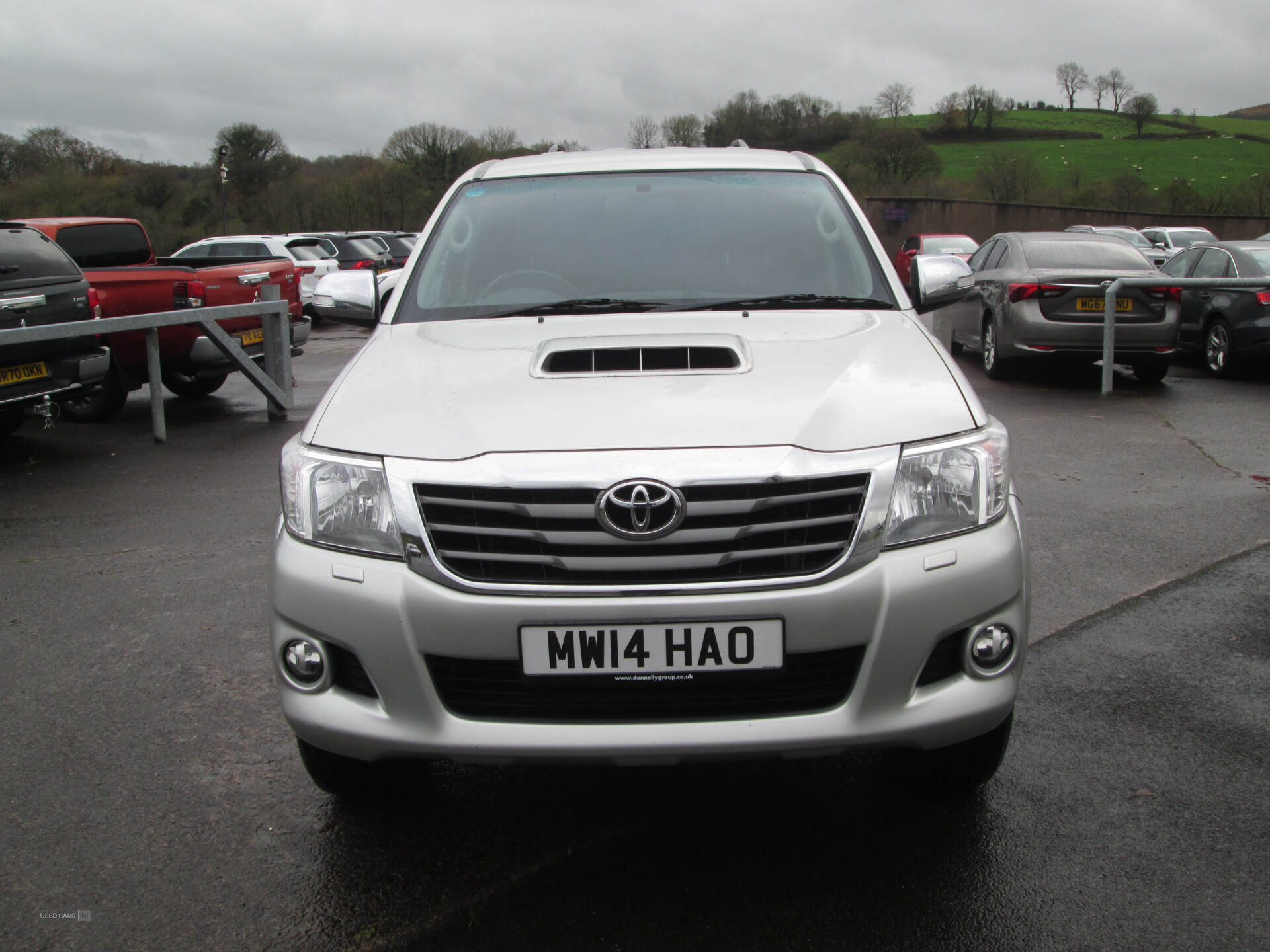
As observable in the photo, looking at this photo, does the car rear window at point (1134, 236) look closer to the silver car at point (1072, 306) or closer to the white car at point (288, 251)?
the silver car at point (1072, 306)

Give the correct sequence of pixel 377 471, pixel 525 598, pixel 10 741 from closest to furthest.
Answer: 1. pixel 525 598
2. pixel 377 471
3. pixel 10 741

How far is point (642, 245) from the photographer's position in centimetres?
357

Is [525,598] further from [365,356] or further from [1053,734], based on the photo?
[1053,734]

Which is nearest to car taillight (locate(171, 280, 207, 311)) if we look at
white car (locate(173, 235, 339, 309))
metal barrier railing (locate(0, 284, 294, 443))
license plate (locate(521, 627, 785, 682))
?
metal barrier railing (locate(0, 284, 294, 443))

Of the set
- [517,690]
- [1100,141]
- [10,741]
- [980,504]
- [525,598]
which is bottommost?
[10,741]

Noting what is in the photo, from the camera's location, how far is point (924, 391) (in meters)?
2.62

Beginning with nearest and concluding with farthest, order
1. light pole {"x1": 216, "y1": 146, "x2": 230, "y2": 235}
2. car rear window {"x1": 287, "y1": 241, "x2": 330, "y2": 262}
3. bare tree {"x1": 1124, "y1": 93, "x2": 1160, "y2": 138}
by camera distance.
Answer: car rear window {"x1": 287, "y1": 241, "x2": 330, "y2": 262} → light pole {"x1": 216, "y1": 146, "x2": 230, "y2": 235} → bare tree {"x1": 1124, "y1": 93, "x2": 1160, "y2": 138}

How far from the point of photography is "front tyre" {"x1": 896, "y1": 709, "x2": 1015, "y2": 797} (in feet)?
8.89

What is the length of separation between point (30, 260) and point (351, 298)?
5240 millimetres

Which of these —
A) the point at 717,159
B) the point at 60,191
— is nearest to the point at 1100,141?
the point at 60,191

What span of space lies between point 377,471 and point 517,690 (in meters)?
0.57

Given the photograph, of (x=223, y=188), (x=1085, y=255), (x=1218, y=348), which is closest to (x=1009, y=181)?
(x=223, y=188)

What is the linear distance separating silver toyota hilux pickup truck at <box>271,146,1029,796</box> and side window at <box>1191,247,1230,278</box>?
10989mm

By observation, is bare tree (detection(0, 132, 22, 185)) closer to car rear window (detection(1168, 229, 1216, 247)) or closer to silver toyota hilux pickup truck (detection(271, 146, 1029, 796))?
car rear window (detection(1168, 229, 1216, 247))
